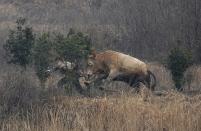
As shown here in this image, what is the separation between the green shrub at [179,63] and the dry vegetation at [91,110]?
1375 mm

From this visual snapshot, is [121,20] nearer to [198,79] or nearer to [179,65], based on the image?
[198,79]

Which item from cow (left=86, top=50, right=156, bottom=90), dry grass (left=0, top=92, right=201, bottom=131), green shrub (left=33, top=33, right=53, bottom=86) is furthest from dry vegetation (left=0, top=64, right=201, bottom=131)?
cow (left=86, top=50, right=156, bottom=90)

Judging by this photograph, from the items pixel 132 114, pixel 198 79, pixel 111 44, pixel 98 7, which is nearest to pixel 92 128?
pixel 132 114

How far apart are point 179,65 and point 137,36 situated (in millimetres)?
10192

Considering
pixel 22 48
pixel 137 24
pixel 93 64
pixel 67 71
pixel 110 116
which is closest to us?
pixel 110 116

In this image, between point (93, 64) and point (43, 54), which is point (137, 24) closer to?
point (93, 64)

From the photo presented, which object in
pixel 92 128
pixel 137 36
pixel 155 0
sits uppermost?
pixel 155 0

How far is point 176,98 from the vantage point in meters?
12.7

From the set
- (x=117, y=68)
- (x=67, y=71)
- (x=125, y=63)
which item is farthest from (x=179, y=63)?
(x=67, y=71)

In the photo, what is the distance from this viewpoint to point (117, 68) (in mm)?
14156

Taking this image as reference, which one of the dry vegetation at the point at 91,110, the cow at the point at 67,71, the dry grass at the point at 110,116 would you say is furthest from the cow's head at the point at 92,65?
the dry grass at the point at 110,116

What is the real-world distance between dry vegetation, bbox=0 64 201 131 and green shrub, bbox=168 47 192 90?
4.51ft

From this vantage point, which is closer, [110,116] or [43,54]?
[110,116]

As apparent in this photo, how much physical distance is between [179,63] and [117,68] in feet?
5.47
